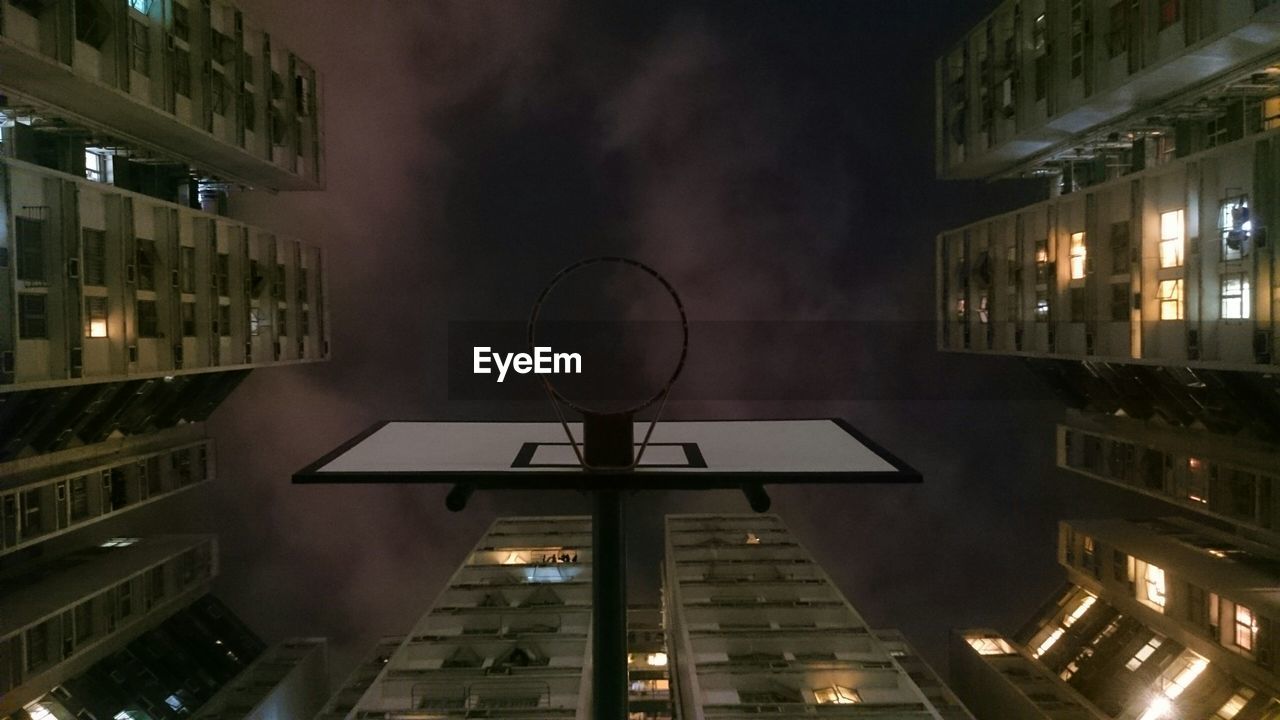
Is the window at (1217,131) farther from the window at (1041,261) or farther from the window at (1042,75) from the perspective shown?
the window at (1041,261)

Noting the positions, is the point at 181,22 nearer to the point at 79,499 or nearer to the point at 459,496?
the point at 79,499

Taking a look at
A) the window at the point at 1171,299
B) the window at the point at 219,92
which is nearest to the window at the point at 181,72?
the window at the point at 219,92

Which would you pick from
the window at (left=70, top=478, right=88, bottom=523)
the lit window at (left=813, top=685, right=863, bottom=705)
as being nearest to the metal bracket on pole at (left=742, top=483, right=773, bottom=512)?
the lit window at (left=813, top=685, right=863, bottom=705)

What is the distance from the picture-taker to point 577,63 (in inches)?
1144

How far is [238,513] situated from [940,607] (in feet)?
106

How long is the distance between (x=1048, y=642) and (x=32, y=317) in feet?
122

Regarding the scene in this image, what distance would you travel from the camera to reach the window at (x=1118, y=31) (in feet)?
60.6

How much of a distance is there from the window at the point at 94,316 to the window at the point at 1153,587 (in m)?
33.9

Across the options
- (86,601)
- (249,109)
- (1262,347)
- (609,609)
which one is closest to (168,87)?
(249,109)

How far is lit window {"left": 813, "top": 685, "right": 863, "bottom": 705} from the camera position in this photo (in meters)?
21.2

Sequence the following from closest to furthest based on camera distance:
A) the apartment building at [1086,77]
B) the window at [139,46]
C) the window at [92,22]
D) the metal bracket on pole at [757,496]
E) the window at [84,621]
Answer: the metal bracket on pole at [757,496]
the apartment building at [1086,77]
the window at [92,22]
the window at [139,46]
the window at [84,621]

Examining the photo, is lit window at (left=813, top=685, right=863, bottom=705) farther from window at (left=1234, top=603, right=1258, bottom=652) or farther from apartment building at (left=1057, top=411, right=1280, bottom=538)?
apartment building at (left=1057, top=411, right=1280, bottom=538)

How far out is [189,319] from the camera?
22062 mm

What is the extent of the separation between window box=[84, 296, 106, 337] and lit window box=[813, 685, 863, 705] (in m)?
22.4
